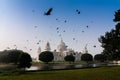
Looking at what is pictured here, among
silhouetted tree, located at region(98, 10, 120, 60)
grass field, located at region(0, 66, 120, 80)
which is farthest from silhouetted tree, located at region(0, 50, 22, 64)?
grass field, located at region(0, 66, 120, 80)

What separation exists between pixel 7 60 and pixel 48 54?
20.1m

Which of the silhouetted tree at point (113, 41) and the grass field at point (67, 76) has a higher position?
the silhouetted tree at point (113, 41)

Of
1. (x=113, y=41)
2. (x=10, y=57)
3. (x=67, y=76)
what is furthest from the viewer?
(x=10, y=57)

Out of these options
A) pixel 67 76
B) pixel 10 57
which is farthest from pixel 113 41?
pixel 10 57

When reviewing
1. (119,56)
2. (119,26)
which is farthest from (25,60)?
(119,56)

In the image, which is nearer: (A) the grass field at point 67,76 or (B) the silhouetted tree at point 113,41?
(A) the grass field at point 67,76

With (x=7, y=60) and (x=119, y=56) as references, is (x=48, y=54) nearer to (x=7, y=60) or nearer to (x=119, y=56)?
(x=7, y=60)

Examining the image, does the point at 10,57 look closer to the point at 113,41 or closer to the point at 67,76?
the point at 113,41

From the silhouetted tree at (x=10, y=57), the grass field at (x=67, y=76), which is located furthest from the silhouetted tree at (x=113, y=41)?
the silhouetted tree at (x=10, y=57)

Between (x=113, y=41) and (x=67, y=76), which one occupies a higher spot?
(x=113, y=41)

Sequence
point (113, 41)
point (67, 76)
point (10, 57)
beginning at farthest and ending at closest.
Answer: point (10, 57) → point (113, 41) → point (67, 76)

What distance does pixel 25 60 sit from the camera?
45969 mm

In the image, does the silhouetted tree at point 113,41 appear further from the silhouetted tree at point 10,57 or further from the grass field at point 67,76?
the silhouetted tree at point 10,57

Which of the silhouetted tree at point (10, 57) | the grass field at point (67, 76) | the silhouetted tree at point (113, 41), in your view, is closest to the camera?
the grass field at point (67, 76)
